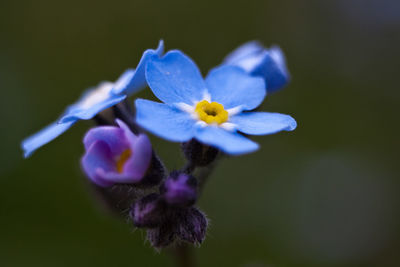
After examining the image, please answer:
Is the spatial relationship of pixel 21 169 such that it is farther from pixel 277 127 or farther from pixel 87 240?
pixel 277 127

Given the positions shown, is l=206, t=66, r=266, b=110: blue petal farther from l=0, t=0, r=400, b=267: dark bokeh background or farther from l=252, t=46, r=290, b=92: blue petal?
l=0, t=0, r=400, b=267: dark bokeh background

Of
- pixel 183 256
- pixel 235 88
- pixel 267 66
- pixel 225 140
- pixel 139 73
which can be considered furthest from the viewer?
pixel 183 256

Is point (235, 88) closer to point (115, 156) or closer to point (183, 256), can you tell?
point (115, 156)

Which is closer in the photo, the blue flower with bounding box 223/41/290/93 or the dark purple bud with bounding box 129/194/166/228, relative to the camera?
the dark purple bud with bounding box 129/194/166/228

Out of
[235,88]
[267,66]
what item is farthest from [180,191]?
[267,66]

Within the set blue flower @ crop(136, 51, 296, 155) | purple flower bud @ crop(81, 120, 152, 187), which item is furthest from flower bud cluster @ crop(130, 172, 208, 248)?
blue flower @ crop(136, 51, 296, 155)

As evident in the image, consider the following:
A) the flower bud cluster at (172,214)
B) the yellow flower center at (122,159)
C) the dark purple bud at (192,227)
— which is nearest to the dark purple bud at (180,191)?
the flower bud cluster at (172,214)
